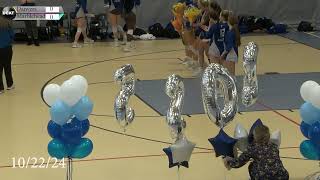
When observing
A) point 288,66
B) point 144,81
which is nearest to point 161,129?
point 144,81

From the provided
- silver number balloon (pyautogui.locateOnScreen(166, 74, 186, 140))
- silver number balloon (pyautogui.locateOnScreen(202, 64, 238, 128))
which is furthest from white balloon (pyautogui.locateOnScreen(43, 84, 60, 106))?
silver number balloon (pyautogui.locateOnScreen(202, 64, 238, 128))

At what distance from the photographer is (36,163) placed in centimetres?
746

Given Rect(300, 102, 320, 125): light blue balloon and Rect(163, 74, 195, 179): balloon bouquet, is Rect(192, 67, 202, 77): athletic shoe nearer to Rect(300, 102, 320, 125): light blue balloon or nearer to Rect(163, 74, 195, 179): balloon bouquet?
Rect(300, 102, 320, 125): light blue balloon

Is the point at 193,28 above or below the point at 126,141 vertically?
above

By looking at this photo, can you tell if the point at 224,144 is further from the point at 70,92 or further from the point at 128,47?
the point at 128,47

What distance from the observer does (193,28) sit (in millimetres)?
12055

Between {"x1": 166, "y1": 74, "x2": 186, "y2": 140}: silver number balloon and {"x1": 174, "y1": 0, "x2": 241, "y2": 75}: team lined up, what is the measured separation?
4.09 m

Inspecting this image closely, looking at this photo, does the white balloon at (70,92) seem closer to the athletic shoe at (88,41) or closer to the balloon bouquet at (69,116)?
the balloon bouquet at (69,116)

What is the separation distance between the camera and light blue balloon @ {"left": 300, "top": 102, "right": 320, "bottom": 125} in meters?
6.43

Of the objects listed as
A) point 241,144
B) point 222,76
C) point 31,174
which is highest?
point 222,76

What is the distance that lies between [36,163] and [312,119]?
11.0ft

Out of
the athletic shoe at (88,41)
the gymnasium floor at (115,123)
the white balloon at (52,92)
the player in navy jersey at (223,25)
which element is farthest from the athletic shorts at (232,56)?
the athletic shoe at (88,41)

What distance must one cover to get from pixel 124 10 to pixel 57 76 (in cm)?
355

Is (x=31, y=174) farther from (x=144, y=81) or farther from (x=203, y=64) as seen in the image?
(x=203, y=64)
